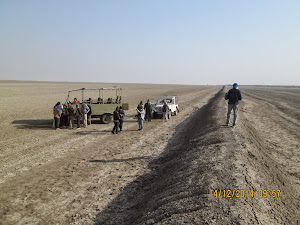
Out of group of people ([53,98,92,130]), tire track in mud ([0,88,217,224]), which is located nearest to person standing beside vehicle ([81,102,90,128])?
group of people ([53,98,92,130])

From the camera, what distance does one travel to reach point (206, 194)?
4.57m

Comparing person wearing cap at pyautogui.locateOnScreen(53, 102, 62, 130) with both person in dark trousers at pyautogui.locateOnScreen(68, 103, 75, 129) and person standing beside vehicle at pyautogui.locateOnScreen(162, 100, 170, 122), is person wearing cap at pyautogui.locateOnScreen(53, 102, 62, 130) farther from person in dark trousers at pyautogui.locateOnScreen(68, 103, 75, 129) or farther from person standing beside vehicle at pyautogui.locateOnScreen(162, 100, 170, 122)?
person standing beside vehicle at pyautogui.locateOnScreen(162, 100, 170, 122)

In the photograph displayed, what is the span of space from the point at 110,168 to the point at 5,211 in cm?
326

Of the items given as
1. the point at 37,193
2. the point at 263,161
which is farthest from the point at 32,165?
the point at 263,161

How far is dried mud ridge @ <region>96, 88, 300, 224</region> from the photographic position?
3.97 m

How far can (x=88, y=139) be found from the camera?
11602mm

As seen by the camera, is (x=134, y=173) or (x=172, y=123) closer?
(x=134, y=173)

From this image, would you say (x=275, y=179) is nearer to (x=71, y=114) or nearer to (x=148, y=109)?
(x=148, y=109)

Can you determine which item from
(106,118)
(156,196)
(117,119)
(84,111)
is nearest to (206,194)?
(156,196)

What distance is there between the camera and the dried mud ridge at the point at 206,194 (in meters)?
3.97

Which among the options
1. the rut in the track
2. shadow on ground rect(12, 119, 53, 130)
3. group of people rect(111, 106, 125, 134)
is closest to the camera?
the rut in the track

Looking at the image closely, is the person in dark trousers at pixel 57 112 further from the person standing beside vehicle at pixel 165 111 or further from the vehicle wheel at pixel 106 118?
the person standing beside vehicle at pixel 165 111

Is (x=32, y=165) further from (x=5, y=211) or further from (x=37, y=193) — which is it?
(x=5, y=211)
